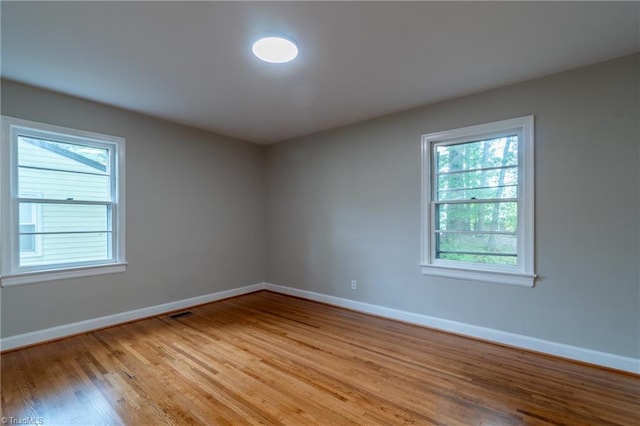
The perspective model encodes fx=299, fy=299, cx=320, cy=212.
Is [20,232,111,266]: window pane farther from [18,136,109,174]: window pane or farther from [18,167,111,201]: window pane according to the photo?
[18,136,109,174]: window pane

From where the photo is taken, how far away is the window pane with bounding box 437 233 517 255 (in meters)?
3.02

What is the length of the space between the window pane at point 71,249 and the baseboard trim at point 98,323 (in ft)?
2.26

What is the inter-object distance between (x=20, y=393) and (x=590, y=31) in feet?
15.8

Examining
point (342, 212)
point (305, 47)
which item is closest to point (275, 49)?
point (305, 47)

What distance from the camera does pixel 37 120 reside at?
3.02m

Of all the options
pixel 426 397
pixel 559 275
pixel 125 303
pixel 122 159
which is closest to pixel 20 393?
pixel 125 303

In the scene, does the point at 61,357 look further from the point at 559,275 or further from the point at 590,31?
the point at 590,31

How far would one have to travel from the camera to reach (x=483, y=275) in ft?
10.1

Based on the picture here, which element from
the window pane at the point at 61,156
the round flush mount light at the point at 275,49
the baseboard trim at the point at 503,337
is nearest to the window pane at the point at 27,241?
the window pane at the point at 61,156

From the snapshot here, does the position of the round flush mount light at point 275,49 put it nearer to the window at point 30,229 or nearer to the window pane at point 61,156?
the window pane at point 61,156

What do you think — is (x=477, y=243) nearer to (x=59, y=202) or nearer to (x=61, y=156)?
(x=59, y=202)

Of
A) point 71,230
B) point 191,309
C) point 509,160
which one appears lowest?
point 191,309

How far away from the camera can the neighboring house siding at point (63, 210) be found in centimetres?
304

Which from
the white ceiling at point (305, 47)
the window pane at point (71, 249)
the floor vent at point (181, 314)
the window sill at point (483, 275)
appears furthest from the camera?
the floor vent at point (181, 314)
